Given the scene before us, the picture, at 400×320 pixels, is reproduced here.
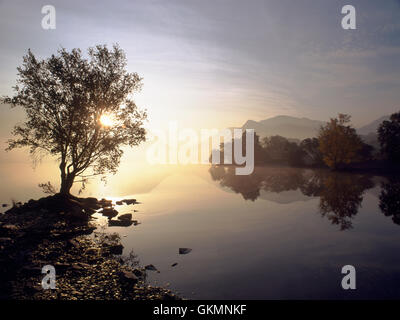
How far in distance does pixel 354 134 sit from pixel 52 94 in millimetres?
78672

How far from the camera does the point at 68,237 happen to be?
1697cm

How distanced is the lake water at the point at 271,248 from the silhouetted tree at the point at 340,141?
47.2 metres

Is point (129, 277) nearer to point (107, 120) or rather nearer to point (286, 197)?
point (107, 120)

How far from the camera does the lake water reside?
10977 millimetres

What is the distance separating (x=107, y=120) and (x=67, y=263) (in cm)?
2078

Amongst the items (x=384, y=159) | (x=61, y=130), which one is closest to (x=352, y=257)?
(x=61, y=130)

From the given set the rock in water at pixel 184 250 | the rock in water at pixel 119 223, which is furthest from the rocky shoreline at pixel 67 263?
the rock in water at pixel 184 250

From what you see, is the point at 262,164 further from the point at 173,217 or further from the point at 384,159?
the point at 173,217

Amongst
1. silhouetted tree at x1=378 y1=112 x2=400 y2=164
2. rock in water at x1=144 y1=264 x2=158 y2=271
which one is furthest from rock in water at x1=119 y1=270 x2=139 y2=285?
silhouetted tree at x1=378 y1=112 x2=400 y2=164

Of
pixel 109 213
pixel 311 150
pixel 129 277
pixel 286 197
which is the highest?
pixel 311 150

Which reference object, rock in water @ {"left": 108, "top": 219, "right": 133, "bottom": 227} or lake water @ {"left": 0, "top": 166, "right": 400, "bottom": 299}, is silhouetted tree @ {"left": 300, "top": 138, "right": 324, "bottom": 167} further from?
rock in water @ {"left": 108, "top": 219, "right": 133, "bottom": 227}

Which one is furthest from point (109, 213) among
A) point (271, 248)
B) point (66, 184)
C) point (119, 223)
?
point (271, 248)

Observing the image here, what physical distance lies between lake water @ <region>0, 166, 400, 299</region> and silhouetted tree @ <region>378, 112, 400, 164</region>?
2380 inches

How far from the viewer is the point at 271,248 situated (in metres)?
16.0
